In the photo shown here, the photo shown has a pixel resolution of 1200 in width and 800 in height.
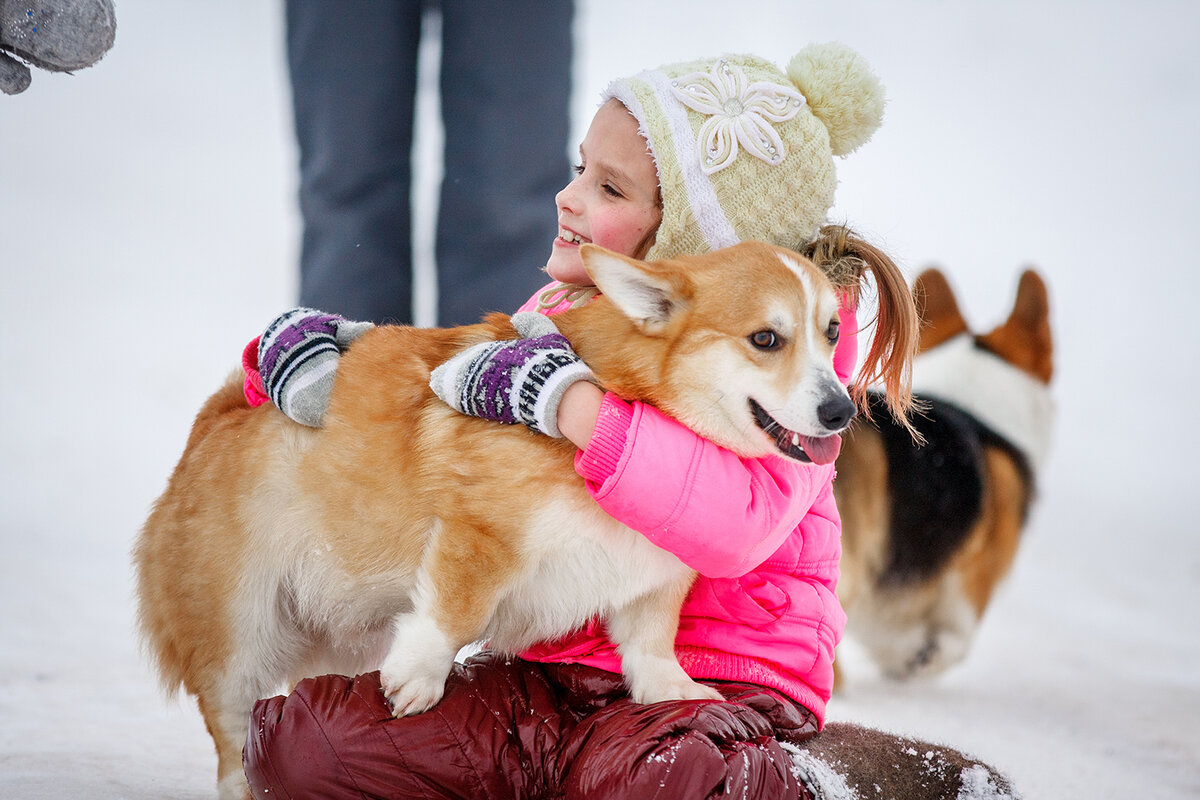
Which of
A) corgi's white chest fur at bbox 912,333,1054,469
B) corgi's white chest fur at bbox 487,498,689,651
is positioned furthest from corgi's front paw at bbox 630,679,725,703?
corgi's white chest fur at bbox 912,333,1054,469

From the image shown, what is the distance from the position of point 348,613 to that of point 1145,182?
3066 millimetres

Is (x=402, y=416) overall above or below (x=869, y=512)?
above

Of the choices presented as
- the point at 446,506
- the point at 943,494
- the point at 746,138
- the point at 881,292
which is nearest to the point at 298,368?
the point at 446,506

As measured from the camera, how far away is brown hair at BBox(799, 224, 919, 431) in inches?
48.8

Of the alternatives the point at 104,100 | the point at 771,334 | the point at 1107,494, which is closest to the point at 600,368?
the point at 771,334

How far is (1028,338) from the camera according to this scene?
2.37m

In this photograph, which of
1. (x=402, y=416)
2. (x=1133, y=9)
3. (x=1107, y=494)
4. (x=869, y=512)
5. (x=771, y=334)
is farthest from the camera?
(x=1133, y=9)

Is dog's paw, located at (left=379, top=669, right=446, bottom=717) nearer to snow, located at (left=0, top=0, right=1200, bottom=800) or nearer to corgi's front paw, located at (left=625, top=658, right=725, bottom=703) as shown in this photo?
corgi's front paw, located at (left=625, top=658, right=725, bottom=703)

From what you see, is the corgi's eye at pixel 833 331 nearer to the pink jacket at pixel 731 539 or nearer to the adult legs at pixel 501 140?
the pink jacket at pixel 731 539

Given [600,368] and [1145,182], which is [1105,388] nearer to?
[1145,182]

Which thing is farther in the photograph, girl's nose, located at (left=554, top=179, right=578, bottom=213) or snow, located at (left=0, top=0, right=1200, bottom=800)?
snow, located at (left=0, top=0, right=1200, bottom=800)

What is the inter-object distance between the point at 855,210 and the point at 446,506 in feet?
6.36

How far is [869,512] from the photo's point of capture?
2041mm

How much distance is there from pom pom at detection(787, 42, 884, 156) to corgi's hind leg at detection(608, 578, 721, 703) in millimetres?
622
